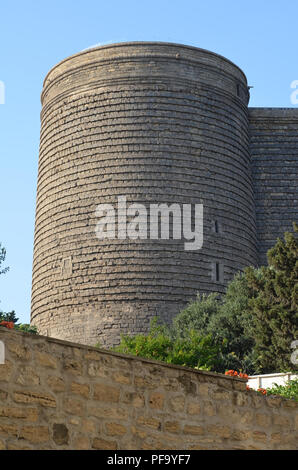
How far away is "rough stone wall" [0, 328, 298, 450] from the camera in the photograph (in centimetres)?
602

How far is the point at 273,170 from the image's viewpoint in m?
32.4

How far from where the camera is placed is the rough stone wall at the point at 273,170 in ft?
103

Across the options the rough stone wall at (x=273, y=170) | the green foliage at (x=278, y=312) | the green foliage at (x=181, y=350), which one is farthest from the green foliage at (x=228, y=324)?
the rough stone wall at (x=273, y=170)

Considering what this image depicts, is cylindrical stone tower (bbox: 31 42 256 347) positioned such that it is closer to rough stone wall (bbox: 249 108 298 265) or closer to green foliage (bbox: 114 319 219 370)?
rough stone wall (bbox: 249 108 298 265)

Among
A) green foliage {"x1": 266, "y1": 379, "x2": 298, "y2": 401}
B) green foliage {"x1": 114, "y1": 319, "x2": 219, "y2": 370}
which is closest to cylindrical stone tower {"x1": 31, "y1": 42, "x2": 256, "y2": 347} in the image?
green foliage {"x1": 114, "y1": 319, "x2": 219, "y2": 370}

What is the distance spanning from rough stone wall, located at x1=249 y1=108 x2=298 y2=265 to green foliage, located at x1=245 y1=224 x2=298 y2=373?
10662mm

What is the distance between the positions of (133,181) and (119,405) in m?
21.0

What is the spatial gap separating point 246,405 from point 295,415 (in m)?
0.79

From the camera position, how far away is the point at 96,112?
2867 cm

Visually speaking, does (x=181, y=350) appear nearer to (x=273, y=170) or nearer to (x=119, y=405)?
(x=119, y=405)

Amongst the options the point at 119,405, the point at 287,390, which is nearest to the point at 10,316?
the point at 287,390

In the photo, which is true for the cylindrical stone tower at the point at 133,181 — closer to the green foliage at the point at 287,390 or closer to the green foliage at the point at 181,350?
the green foliage at the point at 181,350

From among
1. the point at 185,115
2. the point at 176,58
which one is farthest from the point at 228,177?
the point at 176,58
